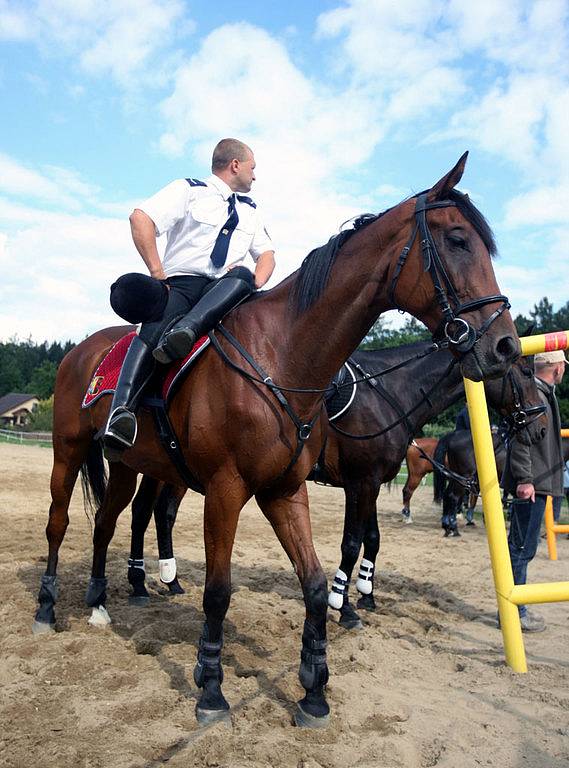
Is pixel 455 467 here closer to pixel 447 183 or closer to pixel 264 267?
pixel 264 267

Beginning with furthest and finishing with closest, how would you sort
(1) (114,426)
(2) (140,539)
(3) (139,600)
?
(2) (140,539) < (3) (139,600) < (1) (114,426)

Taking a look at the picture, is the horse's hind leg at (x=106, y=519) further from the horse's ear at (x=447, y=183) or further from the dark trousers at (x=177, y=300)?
the horse's ear at (x=447, y=183)

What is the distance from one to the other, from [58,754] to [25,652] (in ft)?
4.88

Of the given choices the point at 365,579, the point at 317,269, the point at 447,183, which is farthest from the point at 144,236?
the point at 365,579

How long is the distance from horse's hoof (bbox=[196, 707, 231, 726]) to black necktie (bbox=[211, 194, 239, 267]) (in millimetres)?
2679

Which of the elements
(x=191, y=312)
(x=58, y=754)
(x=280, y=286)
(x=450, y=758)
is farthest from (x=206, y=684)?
(x=280, y=286)

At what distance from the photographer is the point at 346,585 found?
18.3 ft

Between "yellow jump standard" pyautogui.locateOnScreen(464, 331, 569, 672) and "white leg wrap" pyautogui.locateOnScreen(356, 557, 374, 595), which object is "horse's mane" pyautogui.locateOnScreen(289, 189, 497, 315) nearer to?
"yellow jump standard" pyautogui.locateOnScreen(464, 331, 569, 672)

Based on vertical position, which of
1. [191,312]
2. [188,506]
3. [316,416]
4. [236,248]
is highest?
[236,248]

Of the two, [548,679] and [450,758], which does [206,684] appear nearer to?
[450,758]

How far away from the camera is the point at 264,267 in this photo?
14.1 feet

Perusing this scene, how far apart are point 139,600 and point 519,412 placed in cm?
381

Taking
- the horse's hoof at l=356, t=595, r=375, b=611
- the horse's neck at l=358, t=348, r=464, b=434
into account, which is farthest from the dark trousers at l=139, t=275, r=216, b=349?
the horse's hoof at l=356, t=595, r=375, b=611

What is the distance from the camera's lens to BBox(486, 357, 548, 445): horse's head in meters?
5.21
